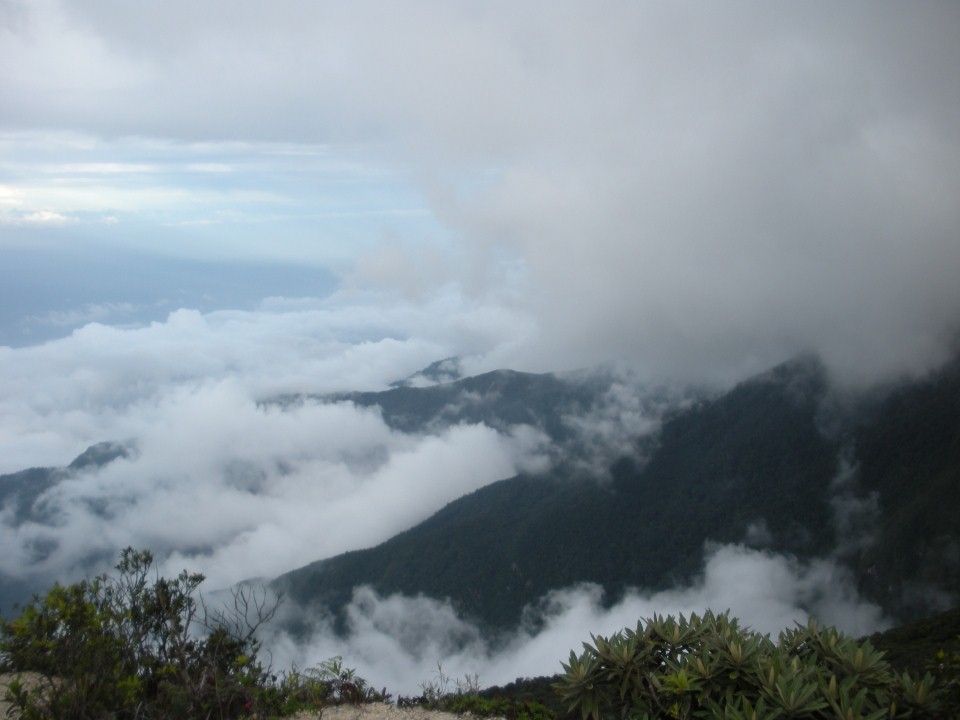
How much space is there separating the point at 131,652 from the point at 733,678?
7.52 m

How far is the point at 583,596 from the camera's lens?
365 feet

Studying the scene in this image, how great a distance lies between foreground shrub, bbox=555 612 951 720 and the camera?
21.7ft

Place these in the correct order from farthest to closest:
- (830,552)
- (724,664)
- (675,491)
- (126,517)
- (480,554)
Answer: (126,517) < (675,491) < (480,554) < (830,552) < (724,664)

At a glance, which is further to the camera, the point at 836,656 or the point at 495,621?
the point at 495,621

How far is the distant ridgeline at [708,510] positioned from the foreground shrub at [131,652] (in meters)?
94.0

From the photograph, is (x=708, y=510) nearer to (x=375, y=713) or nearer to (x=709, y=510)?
(x=709, y=510)

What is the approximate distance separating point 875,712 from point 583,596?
11082 cm

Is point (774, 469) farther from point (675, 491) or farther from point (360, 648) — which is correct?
point (360, 648)

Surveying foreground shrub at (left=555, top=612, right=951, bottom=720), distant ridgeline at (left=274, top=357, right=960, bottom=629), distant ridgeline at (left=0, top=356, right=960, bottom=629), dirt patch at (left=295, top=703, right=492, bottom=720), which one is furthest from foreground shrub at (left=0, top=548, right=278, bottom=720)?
distant ridgeline at (left=274, top=357, right=960, bottom=629)

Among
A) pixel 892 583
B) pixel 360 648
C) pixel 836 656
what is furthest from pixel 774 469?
pixel 836 656

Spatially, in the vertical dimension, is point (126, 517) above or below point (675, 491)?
above

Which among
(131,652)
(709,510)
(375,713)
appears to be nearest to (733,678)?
(375,713)

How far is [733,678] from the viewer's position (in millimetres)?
7195

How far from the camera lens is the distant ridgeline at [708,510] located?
102 meters
